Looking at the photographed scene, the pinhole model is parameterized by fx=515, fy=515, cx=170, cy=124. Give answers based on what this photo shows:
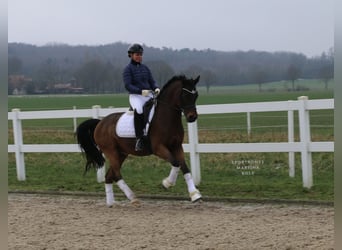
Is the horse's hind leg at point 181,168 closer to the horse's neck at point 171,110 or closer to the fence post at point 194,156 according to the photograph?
the horse's neck at point 171,110

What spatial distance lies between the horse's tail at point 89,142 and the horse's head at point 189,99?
2.14 metres

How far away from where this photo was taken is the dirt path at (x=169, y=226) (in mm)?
5555

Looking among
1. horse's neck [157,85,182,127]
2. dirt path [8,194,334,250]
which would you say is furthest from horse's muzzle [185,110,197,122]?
dirt path [8,194,334,250]

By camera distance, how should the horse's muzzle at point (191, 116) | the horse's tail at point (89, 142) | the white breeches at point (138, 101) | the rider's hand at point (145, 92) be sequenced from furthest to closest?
the horse's tail at point (89, 142), the white breeches at point (138, 101), the rider's hand at point (145, 92), the horse's muzzle at point (191, 116)

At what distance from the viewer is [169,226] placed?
6.48 metres

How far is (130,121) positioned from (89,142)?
1.21m

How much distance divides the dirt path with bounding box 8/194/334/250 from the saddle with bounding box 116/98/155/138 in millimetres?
1156

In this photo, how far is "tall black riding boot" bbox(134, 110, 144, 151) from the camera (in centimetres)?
815

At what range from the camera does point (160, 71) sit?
11258 millimetres

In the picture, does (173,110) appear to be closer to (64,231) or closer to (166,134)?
(166,134)

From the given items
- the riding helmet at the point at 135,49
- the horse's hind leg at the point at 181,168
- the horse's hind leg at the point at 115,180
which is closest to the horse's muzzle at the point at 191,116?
the horse's hind leg at the point at 181,168

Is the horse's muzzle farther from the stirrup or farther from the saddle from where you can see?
the stirrup

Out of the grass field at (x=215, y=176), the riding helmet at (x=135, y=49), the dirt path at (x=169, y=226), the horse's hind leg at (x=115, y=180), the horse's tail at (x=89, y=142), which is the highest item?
the riding helmet at (x=135, y=49)

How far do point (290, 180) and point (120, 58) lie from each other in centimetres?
738
